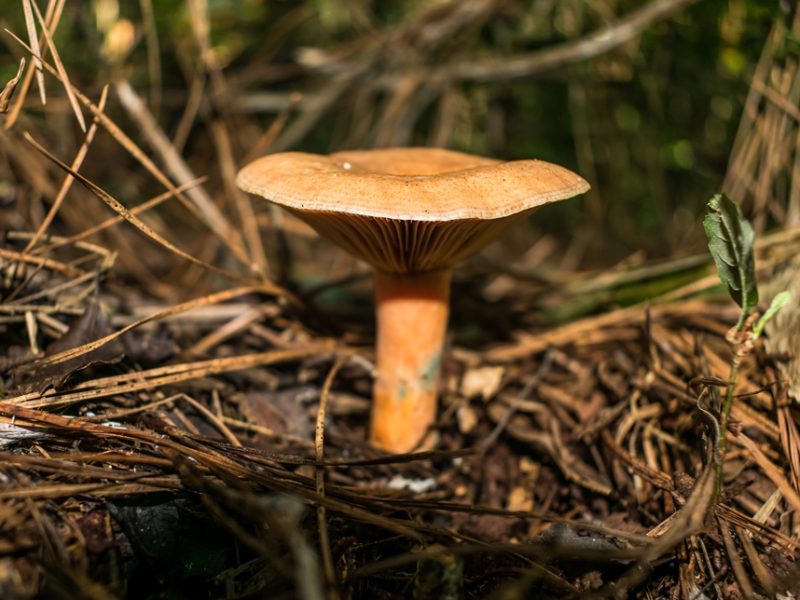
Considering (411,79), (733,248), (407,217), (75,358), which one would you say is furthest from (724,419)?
(411,79)

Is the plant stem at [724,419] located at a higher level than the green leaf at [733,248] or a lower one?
lower

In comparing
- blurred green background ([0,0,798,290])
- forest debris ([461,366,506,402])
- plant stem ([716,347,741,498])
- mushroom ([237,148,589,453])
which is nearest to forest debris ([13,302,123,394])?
mushroom ([237,148,589,453])

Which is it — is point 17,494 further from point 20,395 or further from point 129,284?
point 129,284

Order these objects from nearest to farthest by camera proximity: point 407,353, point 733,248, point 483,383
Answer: point 733,248
point 407,353
point 483,383

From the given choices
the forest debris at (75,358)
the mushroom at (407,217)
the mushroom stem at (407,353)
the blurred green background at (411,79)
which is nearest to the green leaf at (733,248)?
the mushroom at (407,217)

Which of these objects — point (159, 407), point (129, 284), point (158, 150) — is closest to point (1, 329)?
point (159, 407)

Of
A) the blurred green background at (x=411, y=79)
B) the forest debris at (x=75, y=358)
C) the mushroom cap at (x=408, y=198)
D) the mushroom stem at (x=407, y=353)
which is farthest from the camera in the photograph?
the blurred green background at (x=411, y=79)

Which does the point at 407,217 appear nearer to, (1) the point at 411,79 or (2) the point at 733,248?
(2) the point at 733,248

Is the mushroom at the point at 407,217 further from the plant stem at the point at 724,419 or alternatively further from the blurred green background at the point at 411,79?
the blurred green background at the point at 411,79

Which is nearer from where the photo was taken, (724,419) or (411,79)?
(724,419)
